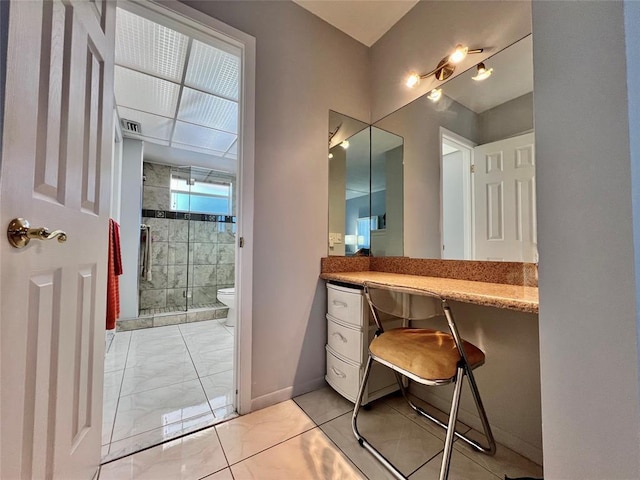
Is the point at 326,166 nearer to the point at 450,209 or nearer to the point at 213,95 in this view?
the point at 450,209

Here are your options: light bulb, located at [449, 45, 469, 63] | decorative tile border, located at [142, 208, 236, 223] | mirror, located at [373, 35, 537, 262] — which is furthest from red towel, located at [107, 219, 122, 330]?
light bulb, located at [449, 45, 469, 63]

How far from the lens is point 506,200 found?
131cm

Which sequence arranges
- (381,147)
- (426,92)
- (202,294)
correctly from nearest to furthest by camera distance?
(426,92)
(381,147)
(202,294)

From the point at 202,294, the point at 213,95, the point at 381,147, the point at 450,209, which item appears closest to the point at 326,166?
the point at 381,147

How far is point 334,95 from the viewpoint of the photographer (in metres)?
1.90

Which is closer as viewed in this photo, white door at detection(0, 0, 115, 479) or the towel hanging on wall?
white door at detection(0, 0, 115, 479)

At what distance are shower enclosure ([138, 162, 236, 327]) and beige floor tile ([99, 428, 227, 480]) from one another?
7.39ft

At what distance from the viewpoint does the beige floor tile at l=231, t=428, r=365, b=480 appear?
3.50 feet

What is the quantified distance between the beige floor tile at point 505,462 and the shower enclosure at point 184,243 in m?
3.19

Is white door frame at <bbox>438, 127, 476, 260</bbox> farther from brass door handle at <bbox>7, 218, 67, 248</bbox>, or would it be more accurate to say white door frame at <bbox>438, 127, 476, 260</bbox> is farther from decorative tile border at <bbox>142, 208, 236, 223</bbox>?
decorative tile border at <bbox>142, 208, 236, 223</bbox>

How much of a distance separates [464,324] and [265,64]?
1.95 m

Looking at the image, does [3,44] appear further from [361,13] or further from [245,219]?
[361,13]

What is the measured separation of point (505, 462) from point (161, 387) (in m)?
2.02

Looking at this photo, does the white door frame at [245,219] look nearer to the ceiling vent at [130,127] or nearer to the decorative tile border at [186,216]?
the ceiling vent at [130,127]
